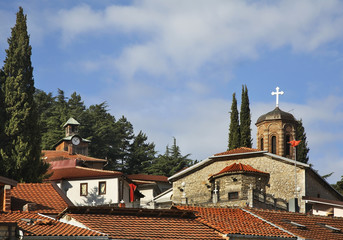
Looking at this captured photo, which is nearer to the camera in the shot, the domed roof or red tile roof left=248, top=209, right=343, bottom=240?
red tile roof left=248, top=209, right=343, bottom=240

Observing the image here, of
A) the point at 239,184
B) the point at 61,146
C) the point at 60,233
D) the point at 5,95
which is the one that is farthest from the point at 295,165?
the point at 61,146

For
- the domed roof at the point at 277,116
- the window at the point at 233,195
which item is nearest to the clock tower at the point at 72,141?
the domed roof at the point at 277,116

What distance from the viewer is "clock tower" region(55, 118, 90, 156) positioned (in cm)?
7731

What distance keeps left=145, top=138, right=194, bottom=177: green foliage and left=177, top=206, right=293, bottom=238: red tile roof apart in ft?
154

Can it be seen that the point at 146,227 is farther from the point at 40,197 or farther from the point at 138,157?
the point at 138,157

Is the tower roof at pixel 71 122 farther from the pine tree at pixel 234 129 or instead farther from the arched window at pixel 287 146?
the arched window at pixel 287 146

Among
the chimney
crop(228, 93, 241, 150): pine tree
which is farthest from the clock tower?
the chimney

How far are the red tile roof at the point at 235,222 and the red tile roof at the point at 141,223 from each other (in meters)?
0.52

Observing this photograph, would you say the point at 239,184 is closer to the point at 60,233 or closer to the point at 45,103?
the point at 60,233

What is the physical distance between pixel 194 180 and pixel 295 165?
8879 millimetres

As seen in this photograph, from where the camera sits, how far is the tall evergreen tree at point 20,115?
139ft

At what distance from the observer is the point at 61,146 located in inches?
3081

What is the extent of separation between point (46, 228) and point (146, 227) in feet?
14.2

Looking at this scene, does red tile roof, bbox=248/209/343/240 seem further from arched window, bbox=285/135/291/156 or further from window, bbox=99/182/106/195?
window, bbox=99/182/106/195
